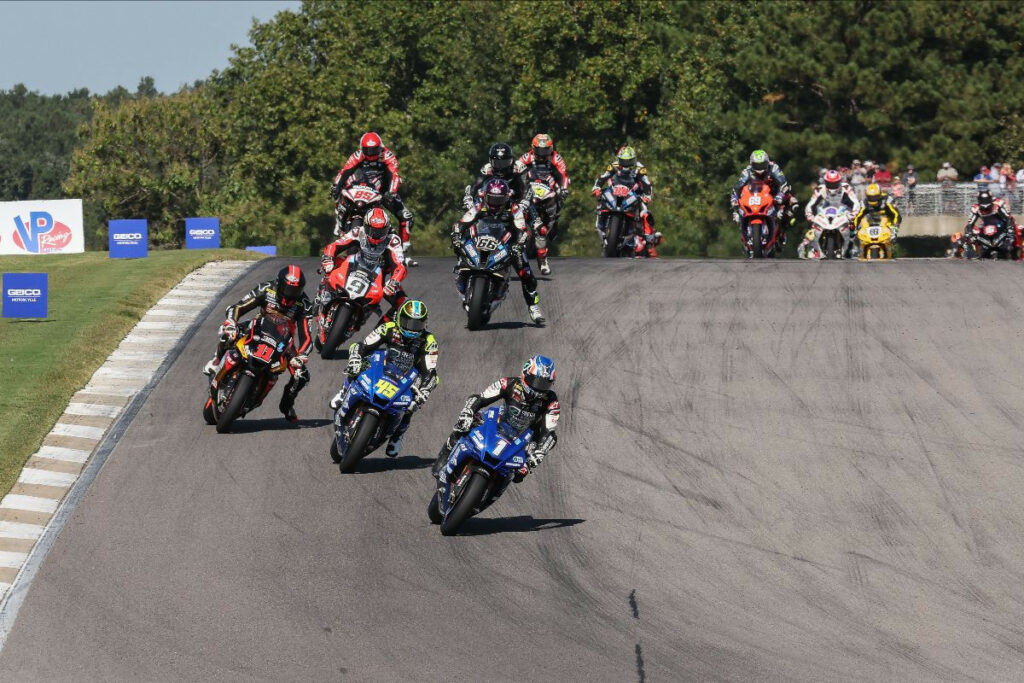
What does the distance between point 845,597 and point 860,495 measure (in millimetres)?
3205

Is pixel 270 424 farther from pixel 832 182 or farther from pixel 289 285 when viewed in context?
pixel 832 182

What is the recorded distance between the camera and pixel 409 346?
16203 mm

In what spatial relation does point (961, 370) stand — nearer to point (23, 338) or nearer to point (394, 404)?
point (394, 404)

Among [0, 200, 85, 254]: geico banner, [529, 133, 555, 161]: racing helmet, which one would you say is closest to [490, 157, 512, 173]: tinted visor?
[529, 133, 555, 161]: racing helmet

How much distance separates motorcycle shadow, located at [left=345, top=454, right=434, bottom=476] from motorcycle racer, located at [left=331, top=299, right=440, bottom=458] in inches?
33.3

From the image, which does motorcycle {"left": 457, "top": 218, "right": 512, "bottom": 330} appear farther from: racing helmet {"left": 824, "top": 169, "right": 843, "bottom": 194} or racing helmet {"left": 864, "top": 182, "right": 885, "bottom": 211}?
racing helmet {"left": 864, "top": 182, "right": 885, "bottom": 211}

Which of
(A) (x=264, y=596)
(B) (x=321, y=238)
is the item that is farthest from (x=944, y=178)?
(A) (x=264, y=596)

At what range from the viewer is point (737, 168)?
64500 millimetres

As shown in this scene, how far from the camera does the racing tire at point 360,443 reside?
52.5ft

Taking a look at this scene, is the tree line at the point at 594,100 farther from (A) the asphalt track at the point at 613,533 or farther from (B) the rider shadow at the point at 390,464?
(B) the rider shadow at the point at 390,464

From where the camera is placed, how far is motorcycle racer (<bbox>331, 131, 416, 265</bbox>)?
25641mm

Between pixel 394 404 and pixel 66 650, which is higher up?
pixel 394 404

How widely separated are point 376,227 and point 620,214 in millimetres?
9875

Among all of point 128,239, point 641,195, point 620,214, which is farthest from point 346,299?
point 128,239
